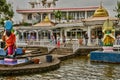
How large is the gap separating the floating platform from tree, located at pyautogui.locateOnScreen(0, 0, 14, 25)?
3001 cm

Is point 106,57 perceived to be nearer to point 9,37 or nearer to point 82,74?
point 82,74

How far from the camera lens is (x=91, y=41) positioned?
98.2 feet

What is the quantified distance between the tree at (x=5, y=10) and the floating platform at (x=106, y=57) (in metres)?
30.0

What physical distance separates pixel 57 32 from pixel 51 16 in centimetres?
2039

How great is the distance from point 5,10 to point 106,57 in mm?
31565

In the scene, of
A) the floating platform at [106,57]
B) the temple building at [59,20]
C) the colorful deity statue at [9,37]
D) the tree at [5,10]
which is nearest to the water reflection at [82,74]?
the floating platform at [106,57]

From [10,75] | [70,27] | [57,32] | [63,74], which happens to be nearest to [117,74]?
[63,74]

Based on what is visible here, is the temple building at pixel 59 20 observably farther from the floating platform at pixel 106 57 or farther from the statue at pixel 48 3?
the floating platform at pixel 106 57

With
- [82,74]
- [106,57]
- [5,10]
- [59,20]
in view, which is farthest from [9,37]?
[59,20]

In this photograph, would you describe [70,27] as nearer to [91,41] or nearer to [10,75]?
[91,41]

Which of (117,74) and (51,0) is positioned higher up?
(51,0)

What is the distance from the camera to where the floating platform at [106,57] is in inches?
852

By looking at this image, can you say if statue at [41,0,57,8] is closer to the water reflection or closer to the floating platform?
the floating platform

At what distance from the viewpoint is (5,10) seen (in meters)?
50.2
